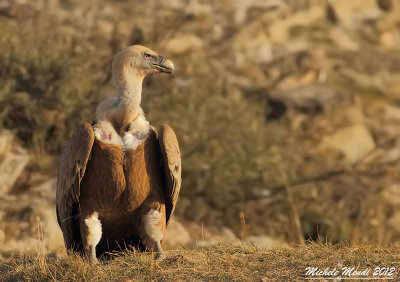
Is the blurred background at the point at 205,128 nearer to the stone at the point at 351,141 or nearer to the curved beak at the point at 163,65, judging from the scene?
the stone at the point at 351,141

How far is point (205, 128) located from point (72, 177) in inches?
351

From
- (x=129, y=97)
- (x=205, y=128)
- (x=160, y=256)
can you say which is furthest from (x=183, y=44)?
(x=160, y=256)

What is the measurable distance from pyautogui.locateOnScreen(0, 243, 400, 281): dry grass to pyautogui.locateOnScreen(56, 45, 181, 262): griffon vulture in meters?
0.39

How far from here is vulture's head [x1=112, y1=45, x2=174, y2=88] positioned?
690cm

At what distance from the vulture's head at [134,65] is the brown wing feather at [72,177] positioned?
635mm

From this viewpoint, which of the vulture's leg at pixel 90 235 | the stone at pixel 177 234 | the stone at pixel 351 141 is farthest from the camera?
the stone at pixel 351 141

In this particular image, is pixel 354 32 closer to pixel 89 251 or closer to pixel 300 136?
pixel 300 136

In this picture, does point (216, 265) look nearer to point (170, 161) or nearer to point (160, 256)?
point (160, 256)

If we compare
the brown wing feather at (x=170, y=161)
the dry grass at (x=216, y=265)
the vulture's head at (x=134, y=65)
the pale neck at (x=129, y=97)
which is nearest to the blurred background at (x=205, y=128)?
the brown wing feather at (x=170, y=161)

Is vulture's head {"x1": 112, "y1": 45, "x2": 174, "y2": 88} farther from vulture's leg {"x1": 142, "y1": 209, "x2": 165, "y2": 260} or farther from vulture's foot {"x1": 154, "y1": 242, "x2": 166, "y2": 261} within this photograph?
vulture's foot {"x1": 154, "y1": 242, "x2": 166, "y2": 261}

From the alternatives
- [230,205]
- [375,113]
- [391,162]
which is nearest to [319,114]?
[375,113]

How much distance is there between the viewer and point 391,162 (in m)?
17.1

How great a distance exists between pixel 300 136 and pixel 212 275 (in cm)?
1507

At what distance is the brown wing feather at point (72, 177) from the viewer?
21.5 feet
